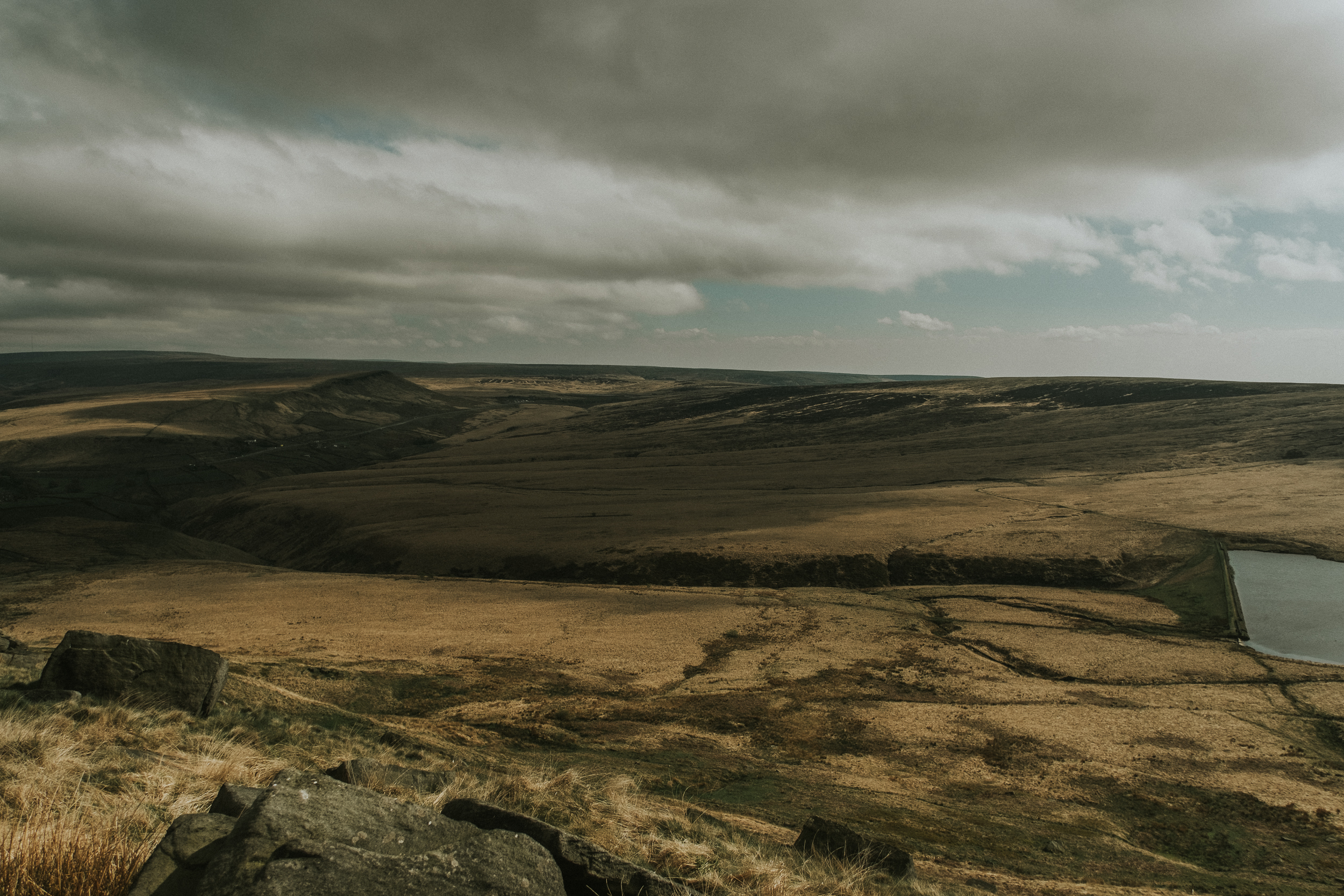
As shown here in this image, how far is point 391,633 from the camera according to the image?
3428cm

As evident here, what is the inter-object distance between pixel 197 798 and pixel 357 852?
4642 millimetres

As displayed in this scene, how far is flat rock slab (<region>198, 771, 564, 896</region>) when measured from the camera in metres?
5.12

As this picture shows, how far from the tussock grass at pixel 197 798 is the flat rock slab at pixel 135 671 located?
1.73 feet

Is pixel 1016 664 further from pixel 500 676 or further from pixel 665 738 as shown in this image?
pixel 500 676

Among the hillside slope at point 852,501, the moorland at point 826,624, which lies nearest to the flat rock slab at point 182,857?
the moorland at point 826,624

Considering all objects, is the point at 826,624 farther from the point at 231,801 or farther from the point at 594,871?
the point at 231,801

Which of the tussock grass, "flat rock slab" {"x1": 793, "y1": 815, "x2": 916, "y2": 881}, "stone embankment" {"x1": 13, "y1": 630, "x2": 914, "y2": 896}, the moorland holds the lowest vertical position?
the moorland

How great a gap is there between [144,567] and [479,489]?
39.3 metres

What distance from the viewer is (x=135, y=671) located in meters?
13.9

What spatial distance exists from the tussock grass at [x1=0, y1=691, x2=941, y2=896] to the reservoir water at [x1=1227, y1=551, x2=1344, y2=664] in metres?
35.2

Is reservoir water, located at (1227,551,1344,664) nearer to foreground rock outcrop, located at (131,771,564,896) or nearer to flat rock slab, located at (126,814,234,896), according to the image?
foreground rock outcrop, located at (131,771,564,896)

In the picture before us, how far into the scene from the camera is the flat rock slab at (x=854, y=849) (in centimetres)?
1157

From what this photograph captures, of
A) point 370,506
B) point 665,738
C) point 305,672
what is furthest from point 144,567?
point 665,738

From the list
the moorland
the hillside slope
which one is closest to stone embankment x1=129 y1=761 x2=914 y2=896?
the moorland
